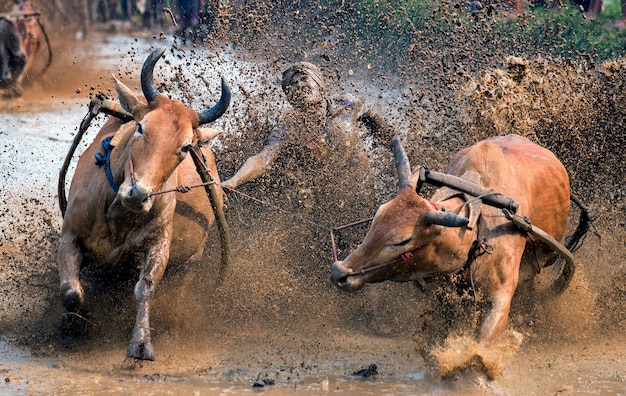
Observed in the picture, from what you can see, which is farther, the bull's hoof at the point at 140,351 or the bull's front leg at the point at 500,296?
the bull's hoof at the point at 140,351

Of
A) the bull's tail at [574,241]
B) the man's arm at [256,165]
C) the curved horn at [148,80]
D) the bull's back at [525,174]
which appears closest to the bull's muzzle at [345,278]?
the bull's back at [525,174]

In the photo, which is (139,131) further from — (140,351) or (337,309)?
(337,309)

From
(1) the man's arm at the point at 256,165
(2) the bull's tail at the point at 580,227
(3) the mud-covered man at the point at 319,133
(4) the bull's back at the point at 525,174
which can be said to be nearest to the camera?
(4) the bull's back at the point at 525,174

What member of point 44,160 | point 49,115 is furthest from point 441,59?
point 49,115

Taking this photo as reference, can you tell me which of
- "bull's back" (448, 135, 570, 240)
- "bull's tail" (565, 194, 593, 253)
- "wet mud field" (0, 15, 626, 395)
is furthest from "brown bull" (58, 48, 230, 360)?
"bull's tail" (565, 194, 593, 253)

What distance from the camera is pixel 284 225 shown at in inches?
317

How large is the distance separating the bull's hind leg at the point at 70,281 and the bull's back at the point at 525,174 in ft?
7.83

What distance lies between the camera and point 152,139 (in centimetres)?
577

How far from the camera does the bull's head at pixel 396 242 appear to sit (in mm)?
5312

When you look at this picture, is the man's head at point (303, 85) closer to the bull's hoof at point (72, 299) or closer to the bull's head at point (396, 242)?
the bull's hoof at point (72, 299)

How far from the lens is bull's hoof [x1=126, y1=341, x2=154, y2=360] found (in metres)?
6.00

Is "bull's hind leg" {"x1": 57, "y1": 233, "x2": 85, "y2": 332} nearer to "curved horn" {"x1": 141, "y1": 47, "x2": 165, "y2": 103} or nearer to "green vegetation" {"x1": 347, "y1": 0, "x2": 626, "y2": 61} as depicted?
"curved horn" {"x1": 141, "y1": 47, "x2": 165, "y2": 103}

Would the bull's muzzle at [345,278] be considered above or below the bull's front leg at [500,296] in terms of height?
above

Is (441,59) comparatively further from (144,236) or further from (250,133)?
(144,236)
